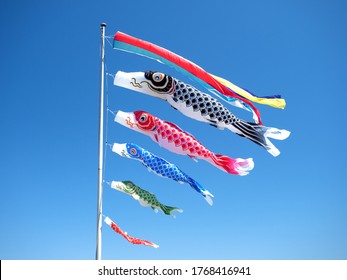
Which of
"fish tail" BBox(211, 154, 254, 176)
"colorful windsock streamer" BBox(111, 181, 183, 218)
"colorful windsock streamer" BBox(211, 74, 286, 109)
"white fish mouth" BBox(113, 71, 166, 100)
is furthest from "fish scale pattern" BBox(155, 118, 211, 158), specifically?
"colorful windsock streamer" BBox(111, 181, 183, 218)

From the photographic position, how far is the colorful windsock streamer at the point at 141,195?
978 centimetres

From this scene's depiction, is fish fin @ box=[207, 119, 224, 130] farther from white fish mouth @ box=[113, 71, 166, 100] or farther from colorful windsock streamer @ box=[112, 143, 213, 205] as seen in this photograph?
colorful windsock streamer @ box=[112, 143, 213, 205]

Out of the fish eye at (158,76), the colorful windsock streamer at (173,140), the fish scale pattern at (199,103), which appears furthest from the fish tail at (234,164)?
the fish eye at (158,76)

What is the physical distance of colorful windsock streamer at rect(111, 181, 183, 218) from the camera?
32.1 feet

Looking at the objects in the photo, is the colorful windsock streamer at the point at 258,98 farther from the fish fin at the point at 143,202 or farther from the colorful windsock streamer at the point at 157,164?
the fish fin at the point at 143,202

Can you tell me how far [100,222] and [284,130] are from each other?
4364mm

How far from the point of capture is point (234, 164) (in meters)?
8.06

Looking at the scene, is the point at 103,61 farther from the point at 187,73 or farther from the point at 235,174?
the point at 235,174

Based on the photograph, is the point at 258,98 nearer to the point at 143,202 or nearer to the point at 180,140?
the point at 180,140

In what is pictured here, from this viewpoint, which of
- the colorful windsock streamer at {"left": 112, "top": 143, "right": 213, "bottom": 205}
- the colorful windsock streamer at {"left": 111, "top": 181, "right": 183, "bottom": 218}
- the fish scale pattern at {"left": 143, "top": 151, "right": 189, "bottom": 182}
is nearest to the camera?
the colorful windsock streamer at {"left": 112, "top": 143, "right": 213, "bottom": 205}

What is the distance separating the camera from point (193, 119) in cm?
798

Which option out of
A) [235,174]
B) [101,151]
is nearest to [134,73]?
[101,151]

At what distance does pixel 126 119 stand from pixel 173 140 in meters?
1.13
